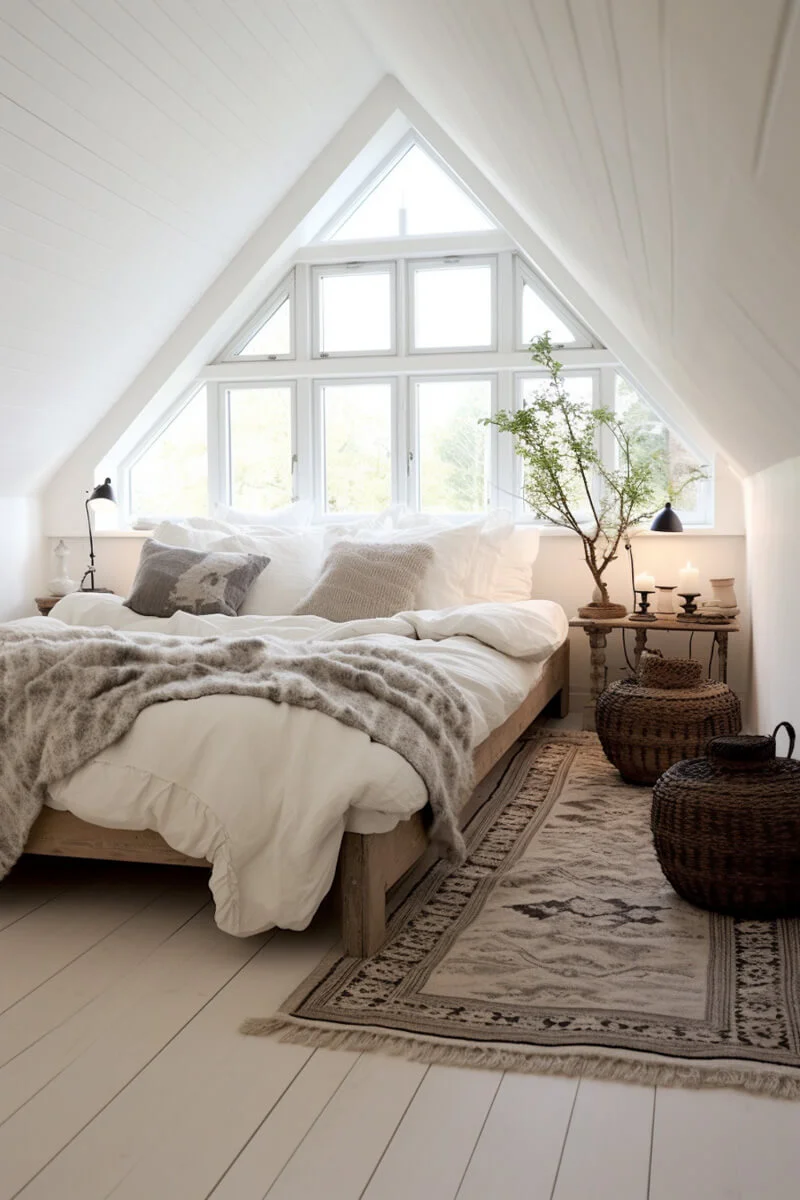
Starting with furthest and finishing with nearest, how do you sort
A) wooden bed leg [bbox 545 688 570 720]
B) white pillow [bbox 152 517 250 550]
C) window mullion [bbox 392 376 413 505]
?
window mullion [bbox 392 376 413 505] < wooden bed leg [bbox 545 688 570 720] < white pillow [bbox 152 517 250 550]

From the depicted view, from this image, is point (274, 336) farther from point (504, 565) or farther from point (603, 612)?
point (603, 612)

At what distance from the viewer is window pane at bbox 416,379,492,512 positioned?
18.1 feet

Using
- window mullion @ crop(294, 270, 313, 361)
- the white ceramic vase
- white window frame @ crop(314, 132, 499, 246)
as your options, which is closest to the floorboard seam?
the white ceramic vase

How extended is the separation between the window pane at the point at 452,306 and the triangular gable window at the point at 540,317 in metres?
0.16

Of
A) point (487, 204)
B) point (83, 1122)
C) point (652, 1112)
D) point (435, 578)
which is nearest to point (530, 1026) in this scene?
point (652, 1112)

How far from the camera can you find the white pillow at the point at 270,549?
4617mm

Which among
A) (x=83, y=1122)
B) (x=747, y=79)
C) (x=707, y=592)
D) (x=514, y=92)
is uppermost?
(x=514, y=92)

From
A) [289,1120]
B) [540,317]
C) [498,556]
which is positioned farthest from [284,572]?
[289,1120]

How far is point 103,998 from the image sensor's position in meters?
2.24

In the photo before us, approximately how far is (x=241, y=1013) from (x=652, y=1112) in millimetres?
802

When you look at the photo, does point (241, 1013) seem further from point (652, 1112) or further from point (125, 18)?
point (125, 18)

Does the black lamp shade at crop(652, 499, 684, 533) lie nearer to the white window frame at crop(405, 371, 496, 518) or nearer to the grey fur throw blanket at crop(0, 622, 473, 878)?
the white window frame at crop(405, 371, 496, 518)

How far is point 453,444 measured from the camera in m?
5.57

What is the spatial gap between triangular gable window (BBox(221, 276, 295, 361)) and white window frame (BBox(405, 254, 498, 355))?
24.2 inches
